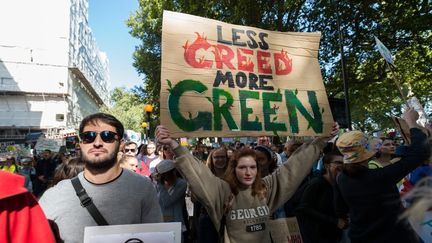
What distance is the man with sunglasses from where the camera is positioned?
229 centimetres

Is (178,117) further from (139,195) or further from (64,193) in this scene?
(64,193)

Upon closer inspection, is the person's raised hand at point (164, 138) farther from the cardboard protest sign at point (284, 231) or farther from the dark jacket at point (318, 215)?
the dark jacket at point (318, 215)

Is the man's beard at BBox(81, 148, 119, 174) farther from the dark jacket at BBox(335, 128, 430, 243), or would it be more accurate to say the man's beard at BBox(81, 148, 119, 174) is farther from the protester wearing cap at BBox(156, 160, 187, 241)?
the protester wearing cap at BBox(156, 160, 187, 241)

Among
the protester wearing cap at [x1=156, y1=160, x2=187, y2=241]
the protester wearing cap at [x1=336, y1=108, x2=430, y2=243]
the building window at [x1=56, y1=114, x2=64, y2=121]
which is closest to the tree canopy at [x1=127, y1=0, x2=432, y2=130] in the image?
the protester wearing cap at [x1=156, y1=160, x2=187, y2=241]

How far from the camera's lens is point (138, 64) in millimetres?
28922

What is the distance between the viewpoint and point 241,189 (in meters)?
3.10

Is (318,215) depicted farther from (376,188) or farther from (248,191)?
(248,191)

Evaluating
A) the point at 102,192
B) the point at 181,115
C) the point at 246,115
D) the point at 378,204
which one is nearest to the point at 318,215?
the point at 378,204

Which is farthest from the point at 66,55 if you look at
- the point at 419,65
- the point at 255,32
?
the point at 255,32

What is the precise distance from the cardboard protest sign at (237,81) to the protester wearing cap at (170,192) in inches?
59.8

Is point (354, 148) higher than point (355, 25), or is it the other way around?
point (355, 25)

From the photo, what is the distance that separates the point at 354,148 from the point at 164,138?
5.27 feet

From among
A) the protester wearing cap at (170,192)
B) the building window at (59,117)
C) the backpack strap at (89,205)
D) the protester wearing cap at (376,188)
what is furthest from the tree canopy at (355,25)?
the building window at (59,117)

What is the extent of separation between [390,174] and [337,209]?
93cm
